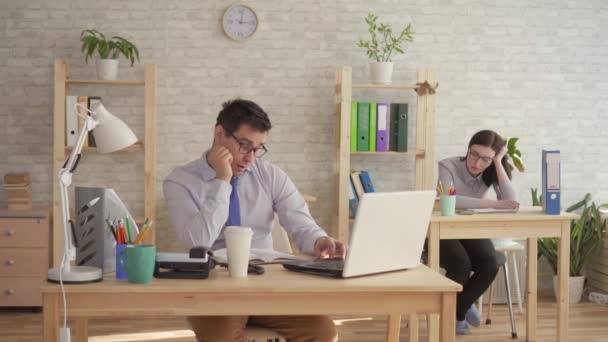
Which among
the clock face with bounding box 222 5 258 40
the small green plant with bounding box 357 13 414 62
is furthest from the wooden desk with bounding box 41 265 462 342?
the clock face with bounding box 222 5 258 40

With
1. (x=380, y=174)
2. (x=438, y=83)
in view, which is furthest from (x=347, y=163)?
(x=438, y=83)

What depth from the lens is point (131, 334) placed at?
454cm

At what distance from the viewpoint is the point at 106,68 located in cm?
512

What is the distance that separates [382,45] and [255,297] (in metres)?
3.58

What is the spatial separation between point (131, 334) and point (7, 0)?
242 centimetres

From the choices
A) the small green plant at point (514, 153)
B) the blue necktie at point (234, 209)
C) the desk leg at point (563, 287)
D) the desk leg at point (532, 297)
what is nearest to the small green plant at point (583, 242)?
the small green plant at point (514, 153)

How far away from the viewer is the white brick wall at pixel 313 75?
212 inches

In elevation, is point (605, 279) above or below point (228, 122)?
below

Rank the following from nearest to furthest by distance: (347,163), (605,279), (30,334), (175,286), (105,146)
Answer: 1. (175,286)
2. (105,146)
3. (30,334)
4. (347,163)
5. (605,279)

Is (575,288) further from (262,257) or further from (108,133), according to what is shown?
(108,133)

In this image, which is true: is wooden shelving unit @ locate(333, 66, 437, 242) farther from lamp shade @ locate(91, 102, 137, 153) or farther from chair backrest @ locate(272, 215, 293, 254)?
lamp shade @ locate(91, 102, 137, 153)

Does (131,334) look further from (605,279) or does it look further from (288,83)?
(605,279)

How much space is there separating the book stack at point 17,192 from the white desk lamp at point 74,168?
→ 2.98 meters

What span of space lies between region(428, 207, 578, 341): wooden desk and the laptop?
4.97 feet
